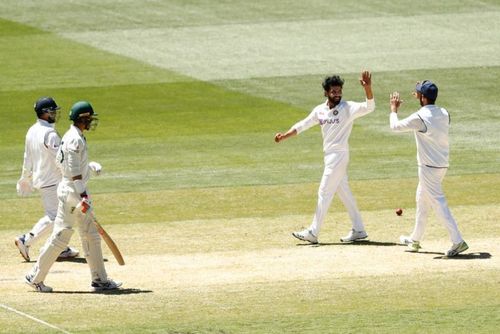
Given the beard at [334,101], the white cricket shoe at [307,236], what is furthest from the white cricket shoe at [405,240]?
the beard at [334,101]

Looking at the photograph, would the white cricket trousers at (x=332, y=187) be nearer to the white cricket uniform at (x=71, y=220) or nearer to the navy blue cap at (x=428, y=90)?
the navy blue cap at (x=428, y=90)

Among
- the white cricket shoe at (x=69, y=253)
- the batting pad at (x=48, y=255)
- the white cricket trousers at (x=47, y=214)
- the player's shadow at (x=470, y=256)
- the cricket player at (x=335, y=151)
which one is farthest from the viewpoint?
the cricket player at (x=335, y=151)

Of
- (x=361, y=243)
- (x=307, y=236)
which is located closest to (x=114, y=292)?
(x=307, y=236)

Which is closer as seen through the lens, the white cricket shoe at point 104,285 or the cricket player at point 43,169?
the white cricket shoe at point 104,285

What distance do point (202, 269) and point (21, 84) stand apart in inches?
720

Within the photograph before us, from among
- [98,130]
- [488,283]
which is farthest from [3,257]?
[98,130]

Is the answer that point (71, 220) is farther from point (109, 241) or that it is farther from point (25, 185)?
point (25, 185)

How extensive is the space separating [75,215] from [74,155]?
28.7 inches

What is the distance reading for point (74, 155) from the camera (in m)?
15.4

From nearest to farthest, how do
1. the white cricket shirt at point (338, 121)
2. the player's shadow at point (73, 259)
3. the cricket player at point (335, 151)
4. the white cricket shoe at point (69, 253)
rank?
1. the player's shadow at point (73, 259)
2. the white cricket shoe at point (69, 253)
3. the cricket player at point (335, 151)
4. the white cricket shirt at point (338, 121)

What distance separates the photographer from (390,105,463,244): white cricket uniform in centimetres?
1719

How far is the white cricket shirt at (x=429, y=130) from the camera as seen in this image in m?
17.2

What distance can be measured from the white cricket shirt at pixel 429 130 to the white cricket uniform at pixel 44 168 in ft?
14.9

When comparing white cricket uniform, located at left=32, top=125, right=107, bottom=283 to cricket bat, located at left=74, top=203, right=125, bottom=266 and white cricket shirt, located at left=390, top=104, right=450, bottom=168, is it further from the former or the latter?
white cricket shirt, located at left=390, top=104, right=450, bottom=168
